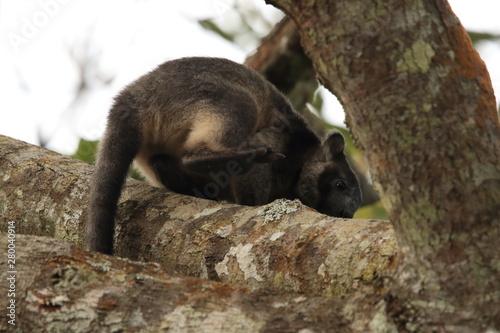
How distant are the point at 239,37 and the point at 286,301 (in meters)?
6.13

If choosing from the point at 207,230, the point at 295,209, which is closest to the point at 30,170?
the point at 207,230

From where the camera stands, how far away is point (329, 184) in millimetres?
5660

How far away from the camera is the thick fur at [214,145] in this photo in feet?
14.2

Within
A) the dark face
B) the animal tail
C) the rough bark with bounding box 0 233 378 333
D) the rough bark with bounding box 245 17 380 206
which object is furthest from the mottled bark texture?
the rough bark with bounding box 245 17 380 206

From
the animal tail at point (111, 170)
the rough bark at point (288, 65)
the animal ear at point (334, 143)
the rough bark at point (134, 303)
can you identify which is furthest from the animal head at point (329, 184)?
the rough bark at point (134, 303)

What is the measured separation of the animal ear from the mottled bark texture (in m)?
3.54

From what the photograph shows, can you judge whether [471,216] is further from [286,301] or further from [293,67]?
[293,67]

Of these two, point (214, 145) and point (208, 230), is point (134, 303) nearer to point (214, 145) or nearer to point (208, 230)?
point (208, 230)

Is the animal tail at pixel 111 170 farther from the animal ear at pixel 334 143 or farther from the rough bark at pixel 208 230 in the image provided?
the animal ear at pixel 334 143

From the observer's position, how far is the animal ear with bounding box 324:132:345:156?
570cm

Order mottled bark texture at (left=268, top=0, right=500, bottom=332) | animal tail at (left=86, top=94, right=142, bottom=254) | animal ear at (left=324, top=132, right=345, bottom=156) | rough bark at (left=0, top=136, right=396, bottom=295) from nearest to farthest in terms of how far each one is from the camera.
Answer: mottled bark texture at (left=268, top=0, right=500, bottom=332) < rough bark at (left=0, top=136, right=396, bottom=295) < animal tail at (left=86, top=94, right=142, bottom=254) < animal ear at (left=324, top=132, right=345, bottom=156)

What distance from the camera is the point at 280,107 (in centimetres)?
543

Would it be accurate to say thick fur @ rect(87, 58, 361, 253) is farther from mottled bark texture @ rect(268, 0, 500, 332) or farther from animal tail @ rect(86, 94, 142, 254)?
mottled bark texture @ rect(268, 0, 500, 332)

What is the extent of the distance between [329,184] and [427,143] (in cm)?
359
